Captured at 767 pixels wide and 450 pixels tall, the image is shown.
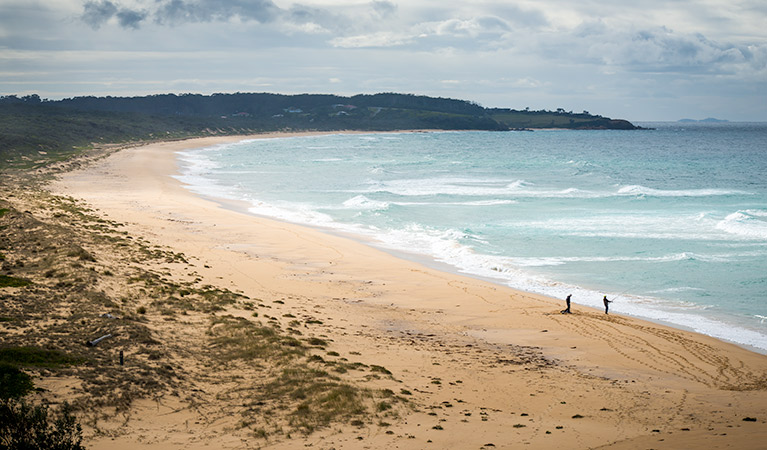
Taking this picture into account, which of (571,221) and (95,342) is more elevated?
(571,221)

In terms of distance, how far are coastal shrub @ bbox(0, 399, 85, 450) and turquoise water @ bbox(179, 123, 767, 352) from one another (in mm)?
14018

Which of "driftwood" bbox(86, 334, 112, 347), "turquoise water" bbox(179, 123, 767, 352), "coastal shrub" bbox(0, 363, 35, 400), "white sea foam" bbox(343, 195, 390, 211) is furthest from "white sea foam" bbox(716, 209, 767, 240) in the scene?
"coastal shrub" bbox(0, 363, 35, 400)

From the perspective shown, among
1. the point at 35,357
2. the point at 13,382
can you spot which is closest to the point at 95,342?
the point at 35,357

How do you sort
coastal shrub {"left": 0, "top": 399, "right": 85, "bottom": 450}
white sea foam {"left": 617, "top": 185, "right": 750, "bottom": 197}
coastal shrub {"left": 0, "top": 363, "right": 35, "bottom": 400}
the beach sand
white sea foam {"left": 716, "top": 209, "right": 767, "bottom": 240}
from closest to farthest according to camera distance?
1. coastal shrub {"left": 0, "top": 399, "right": 85, "bottom": 450}
2. coastal shrub {"left": 0, "top": 363, "right": 35, "bottom": 400}
3. the beach sand
4. white sea foam {"left": 716, "top": 209, "right": 767, "bottom": 240}
5. white sea foam {"left": 617, "top": 185, "right": 750, "bottom": 197}

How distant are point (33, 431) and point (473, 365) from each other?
7725 millimetres

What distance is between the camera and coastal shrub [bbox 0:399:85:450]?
721cm

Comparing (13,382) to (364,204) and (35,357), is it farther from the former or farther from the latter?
(364,204)

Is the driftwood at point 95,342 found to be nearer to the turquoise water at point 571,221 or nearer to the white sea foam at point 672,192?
the turquoise water at point 571,221

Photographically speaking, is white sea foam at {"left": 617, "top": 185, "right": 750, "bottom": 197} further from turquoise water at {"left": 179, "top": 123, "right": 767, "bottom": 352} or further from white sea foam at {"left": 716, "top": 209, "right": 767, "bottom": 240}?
white sea foam at {"left": 716, "top": 209, "right": 767, "bottom": 240}

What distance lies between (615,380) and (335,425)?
19.0 feet

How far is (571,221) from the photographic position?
3148 centimetres

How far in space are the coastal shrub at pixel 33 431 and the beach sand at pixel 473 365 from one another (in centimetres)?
51

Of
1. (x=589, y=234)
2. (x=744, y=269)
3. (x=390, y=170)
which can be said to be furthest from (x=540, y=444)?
(x=390, y=170)

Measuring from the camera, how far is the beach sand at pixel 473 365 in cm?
908
